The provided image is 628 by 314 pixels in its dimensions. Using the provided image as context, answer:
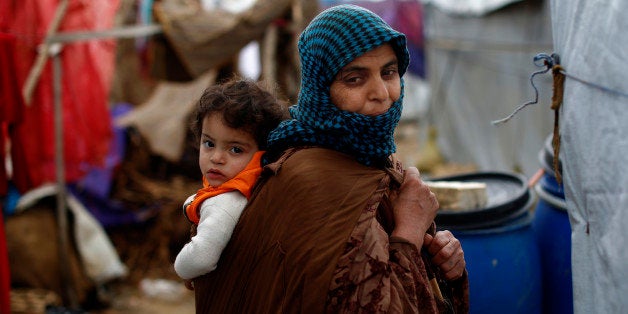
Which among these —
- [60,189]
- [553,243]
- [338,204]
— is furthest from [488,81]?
[338,204]

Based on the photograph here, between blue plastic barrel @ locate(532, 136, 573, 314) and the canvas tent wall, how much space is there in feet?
7.71

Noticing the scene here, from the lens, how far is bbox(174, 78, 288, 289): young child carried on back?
5.16 feet

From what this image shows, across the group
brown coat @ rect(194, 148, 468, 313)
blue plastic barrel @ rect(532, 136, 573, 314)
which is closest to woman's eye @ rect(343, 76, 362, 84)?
brown coat @ rect(194, 148, 468, 313)

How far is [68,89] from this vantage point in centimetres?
480

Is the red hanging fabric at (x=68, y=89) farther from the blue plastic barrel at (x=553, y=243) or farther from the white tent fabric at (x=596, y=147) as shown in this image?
the white tent fabric at (x=596, y=147)

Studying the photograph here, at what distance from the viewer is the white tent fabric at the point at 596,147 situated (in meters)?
1.60

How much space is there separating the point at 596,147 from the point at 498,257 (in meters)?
0.94

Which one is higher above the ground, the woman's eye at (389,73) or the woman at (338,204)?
the woman's eye at (389,73)

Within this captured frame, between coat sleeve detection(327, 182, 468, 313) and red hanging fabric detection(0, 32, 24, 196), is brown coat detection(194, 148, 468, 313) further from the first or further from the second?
red hanging fabric detection(0, 32, 24, 196)

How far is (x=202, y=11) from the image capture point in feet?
18.7

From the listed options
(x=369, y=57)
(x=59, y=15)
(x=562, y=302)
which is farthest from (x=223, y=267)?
(x=59, y=15)

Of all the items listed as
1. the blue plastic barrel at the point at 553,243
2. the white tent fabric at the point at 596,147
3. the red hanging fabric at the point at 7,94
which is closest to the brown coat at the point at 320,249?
the white tent fabric at the point at 596,147

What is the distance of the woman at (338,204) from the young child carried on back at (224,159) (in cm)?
5

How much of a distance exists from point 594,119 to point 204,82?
Result: 5358 mm
